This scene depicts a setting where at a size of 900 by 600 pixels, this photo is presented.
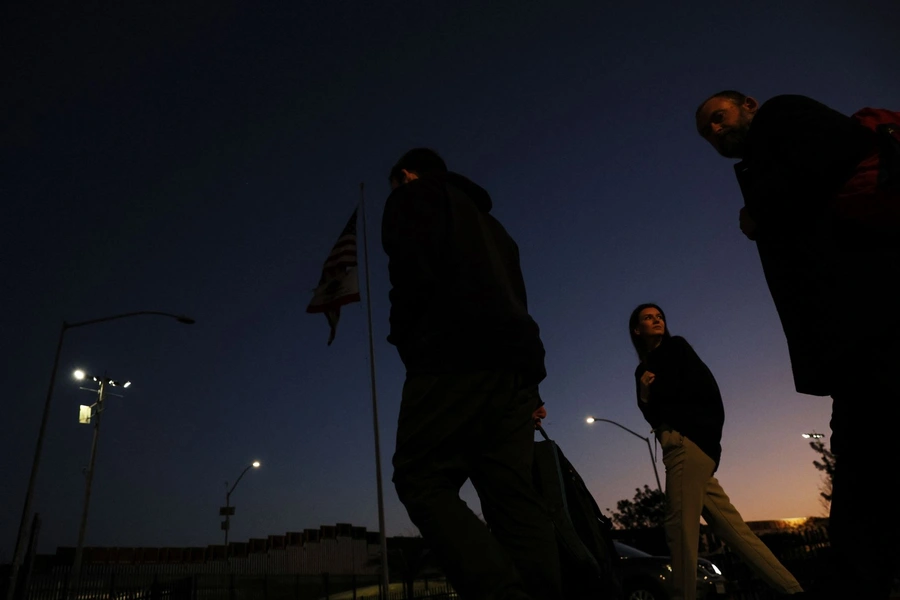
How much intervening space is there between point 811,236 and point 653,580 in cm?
680

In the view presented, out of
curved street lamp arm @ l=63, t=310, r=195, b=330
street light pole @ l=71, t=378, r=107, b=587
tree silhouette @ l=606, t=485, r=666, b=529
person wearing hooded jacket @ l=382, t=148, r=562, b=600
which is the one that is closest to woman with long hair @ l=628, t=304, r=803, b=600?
person wearing hooded jacket @ l=382, t=148, r=562, b=600

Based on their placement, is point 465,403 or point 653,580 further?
point 653,580

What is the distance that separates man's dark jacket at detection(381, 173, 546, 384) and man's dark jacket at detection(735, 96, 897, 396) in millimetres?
972

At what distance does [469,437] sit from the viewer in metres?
2.22

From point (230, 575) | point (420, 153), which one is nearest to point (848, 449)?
point (420, 153)

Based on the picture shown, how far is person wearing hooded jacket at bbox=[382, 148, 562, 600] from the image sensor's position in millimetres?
2076

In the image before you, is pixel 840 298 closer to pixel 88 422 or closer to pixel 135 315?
pixel 135 315

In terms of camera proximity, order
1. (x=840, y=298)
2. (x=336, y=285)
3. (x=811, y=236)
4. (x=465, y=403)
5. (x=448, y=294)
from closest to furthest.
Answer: (x=840, y=298) < (x=811, y=236) < (x=465, y=403) < (x=448, y=294) < (x=336, y=285)

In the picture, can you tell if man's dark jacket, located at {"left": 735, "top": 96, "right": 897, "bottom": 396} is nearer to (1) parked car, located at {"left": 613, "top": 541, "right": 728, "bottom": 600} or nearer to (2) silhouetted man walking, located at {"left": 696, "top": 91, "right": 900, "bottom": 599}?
(2) silhouetted man walking, located at {"left": 696, "top": 91, "right": 900, "bottom": 599}

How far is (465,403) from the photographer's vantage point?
220cm

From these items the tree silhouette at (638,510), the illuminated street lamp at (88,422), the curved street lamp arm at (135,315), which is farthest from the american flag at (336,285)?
the tree silhouette at (638,510)

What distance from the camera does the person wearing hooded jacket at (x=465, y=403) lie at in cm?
208

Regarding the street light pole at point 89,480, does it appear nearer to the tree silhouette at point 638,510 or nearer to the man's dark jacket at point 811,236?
the man's dark jacket at point 811,236

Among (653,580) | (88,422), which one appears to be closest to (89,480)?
(88,422)
